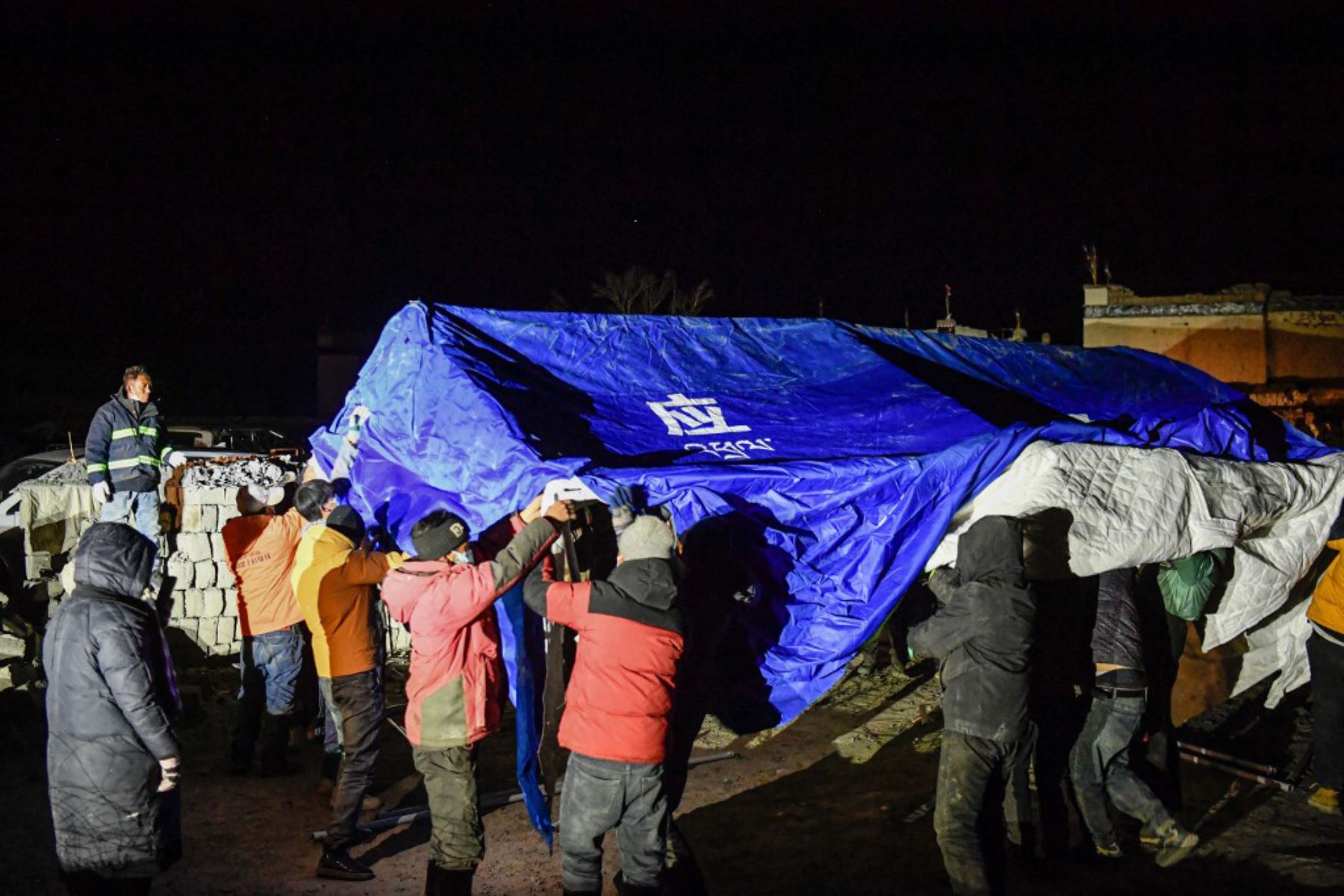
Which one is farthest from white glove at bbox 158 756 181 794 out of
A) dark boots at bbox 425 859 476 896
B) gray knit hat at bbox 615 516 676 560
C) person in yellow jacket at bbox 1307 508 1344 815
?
person in yellow jacket at bbox 1307 508 1344 815

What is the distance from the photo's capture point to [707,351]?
6797 mm

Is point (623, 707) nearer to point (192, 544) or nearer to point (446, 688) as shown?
point (446, 688)

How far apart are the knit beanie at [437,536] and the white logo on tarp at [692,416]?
148cm

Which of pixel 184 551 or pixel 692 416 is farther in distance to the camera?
pixel 184 551

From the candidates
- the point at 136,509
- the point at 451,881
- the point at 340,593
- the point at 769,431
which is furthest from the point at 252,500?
the point at 769,431

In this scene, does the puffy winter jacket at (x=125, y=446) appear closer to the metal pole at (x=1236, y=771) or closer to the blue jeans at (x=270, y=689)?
the blue jeans at (x=270, y=689)

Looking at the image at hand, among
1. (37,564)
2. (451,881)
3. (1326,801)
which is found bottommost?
(1326,801)

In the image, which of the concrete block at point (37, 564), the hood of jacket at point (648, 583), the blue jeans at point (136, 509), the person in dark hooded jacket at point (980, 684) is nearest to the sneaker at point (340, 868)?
the hood of jacket at point (648, 583)

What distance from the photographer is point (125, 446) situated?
775 centimetres

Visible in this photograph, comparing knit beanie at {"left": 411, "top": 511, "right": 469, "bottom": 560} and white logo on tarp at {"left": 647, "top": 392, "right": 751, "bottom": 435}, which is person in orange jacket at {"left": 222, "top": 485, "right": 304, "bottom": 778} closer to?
knit beanie at {"left": 411, "top": 511, "right": 469, "bottom": 560}

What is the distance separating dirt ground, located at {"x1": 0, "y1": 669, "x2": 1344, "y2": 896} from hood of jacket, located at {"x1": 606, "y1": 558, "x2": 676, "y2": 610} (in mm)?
2077

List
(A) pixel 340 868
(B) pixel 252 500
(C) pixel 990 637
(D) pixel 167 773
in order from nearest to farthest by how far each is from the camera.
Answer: (D) pixel 167 773 < (C) pixel 990 637 < (A) pixel 340 868 < (B) pixel 252 500

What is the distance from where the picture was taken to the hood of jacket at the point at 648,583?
421 cm

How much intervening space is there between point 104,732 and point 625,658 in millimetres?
2083
